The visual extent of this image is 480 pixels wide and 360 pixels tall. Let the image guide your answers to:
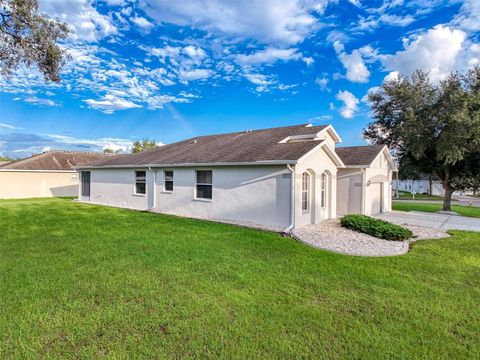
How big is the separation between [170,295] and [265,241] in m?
4.42

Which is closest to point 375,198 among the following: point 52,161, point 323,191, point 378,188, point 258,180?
point 378,188

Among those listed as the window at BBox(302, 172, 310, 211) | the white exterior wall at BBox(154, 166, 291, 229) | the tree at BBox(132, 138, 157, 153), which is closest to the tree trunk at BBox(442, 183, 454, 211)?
the window at BBox(302, 172, 310, 211)

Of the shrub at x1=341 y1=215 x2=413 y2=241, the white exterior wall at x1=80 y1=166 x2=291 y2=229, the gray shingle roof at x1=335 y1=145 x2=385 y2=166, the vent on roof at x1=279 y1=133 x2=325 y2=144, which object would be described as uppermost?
the vent on roof at x1=279 y1=133 x2=325 y2=144

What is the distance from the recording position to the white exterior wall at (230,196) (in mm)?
10758

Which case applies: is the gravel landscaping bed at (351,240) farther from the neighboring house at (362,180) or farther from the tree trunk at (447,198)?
the tree trunk at (447,198)

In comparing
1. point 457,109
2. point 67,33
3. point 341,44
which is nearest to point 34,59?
point 67,33

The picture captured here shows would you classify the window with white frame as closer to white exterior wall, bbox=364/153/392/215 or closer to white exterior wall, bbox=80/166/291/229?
white exterior wall, bbox=80/166/291/229

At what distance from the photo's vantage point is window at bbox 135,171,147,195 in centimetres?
1654

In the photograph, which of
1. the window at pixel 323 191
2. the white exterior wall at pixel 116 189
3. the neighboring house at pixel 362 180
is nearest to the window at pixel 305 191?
the window at pixel 323 191

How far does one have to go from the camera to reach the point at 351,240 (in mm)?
9055

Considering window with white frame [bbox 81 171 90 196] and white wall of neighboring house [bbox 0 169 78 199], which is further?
white wall of neighboring house [bbox 0 169 78 199]

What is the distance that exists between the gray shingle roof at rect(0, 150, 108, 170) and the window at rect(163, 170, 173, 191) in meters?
14.1

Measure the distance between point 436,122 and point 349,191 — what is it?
28.6 feet

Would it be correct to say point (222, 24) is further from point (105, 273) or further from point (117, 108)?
point (117, 108)
